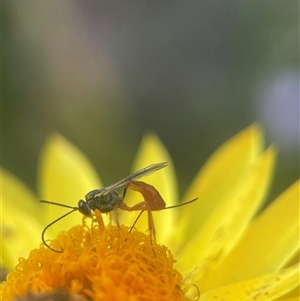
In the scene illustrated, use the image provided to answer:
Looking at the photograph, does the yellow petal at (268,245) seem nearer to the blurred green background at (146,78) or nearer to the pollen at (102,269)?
the pollen at (102,269)

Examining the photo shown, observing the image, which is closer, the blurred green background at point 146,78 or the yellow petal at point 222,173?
the yellow petal at point 222,173

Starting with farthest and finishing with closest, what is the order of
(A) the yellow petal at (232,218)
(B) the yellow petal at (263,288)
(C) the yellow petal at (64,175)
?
1. (C) the yellow petal at (64,175)
2. (A) the yellow petal at (232,218)
3. (B) the yellow petal at (263,288)

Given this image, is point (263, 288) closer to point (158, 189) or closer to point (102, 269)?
point (102, 269)

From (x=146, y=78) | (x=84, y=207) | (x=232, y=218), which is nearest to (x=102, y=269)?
(x=84, y=207)

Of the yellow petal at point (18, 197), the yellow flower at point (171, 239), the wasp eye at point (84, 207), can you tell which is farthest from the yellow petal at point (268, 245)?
the yellow petal at point (18, 197)

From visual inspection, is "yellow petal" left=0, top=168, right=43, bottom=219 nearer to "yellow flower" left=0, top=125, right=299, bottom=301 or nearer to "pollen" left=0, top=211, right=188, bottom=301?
"yellow flower" left=0, top=125, right=299, bottom=301

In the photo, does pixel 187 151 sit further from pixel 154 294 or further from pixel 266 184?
pixel 154 294
